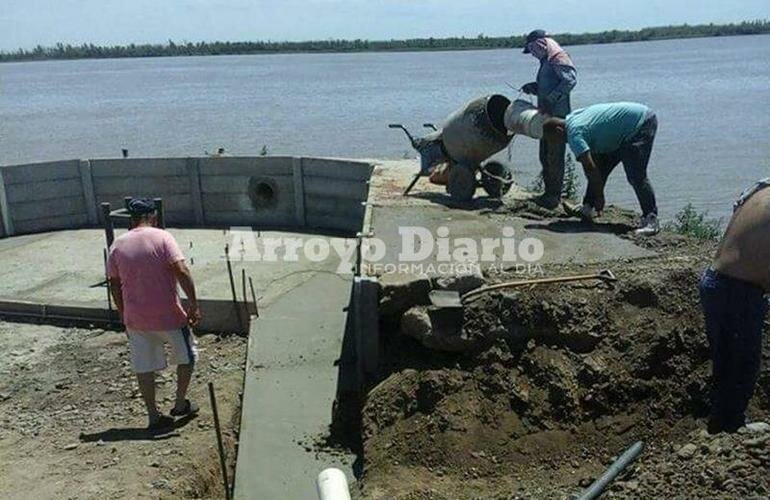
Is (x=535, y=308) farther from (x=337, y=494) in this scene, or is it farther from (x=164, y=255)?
(x=337, y=494)

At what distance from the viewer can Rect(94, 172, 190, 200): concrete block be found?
12.1m

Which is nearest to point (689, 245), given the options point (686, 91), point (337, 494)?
point (337, 494)

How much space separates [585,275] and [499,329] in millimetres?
835

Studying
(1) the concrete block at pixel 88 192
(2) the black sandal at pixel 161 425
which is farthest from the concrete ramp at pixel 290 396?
(1) the concrete block at pixel 88 192

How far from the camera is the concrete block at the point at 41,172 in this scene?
11.6 metres

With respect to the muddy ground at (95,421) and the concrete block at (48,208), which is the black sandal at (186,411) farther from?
the concrete block at (48,208)

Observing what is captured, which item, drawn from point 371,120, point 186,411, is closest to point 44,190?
point 186,411

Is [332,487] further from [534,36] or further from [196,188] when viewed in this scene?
[196,188]

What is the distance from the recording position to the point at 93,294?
893 cm

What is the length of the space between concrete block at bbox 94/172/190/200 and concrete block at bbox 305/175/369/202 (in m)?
1.97

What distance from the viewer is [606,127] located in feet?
22.8

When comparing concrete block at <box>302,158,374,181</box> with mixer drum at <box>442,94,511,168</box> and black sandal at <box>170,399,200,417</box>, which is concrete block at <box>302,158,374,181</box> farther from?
black sandal at <box>170,399,200,417</box>

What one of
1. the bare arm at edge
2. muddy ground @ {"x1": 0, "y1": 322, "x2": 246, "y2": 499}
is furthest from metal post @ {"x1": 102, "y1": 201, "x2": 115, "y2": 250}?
the bare arm at edge

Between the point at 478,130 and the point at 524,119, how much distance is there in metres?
0.68
